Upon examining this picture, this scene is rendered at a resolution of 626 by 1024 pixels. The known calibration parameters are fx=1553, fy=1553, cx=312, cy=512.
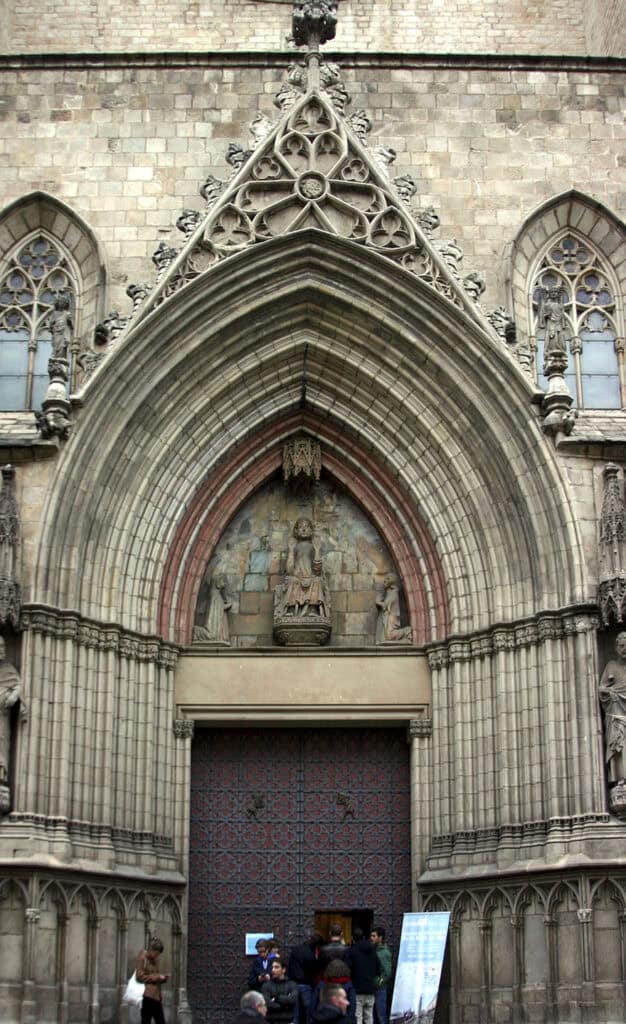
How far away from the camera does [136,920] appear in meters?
16.6

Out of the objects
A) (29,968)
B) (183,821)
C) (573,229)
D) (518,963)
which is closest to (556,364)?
(573,229)

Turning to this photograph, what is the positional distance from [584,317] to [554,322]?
1219 millimetres

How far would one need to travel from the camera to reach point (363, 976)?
51.9 ft

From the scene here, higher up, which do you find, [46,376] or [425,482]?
[46,376]

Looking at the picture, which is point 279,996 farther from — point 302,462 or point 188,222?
point 188,222

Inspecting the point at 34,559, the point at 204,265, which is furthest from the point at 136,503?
the point at 204,265

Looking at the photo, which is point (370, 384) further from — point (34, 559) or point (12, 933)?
point (12, 933)

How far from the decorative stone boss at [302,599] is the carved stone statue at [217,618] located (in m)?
0.62

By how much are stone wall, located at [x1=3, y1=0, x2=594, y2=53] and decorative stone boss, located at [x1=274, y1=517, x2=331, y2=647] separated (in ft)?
30.3

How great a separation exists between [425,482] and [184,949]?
5.99 m

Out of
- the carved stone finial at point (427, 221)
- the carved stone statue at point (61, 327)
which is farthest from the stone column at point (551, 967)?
the carved stone statue at point (61, 327)

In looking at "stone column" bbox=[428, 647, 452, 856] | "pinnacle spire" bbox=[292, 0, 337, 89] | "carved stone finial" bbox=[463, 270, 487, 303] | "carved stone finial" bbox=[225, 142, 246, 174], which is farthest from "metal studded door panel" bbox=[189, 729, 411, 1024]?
"pinnacle spire" bbox=[292, 0, 337, 89]

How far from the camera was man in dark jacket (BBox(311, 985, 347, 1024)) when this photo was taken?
383 inches

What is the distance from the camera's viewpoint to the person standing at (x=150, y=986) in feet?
49.2
